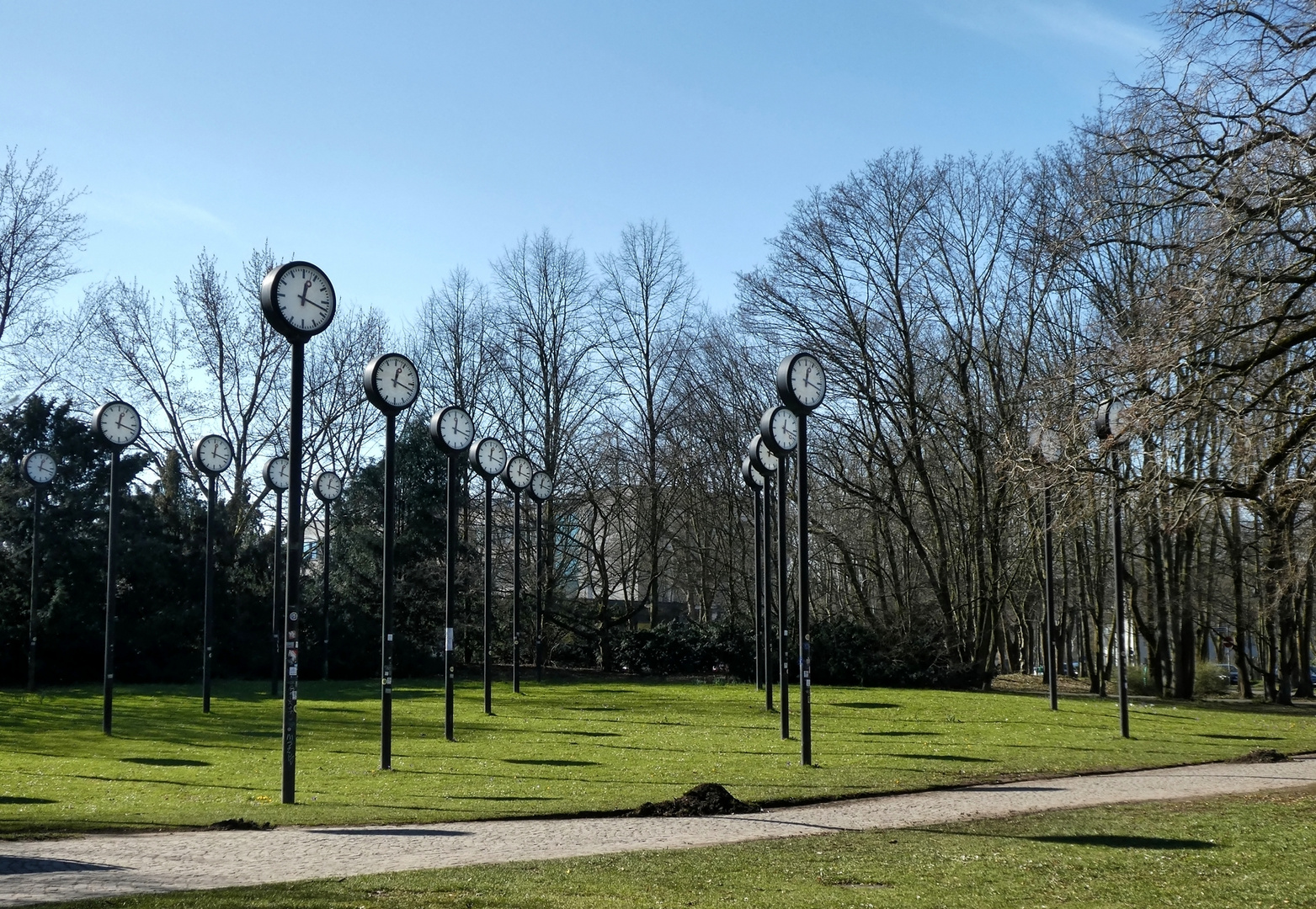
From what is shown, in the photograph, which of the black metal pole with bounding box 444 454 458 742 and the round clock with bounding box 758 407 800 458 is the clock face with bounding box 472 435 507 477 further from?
the round clock with bounding box 758 407 800 458

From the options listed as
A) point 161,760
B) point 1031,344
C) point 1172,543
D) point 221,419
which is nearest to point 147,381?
point 221,419

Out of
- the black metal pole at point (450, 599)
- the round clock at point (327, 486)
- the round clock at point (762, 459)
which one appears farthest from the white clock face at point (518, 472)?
the round clock at point (327, 486)

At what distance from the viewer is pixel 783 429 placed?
77.7ft

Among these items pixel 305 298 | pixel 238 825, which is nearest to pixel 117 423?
pixel 305 298

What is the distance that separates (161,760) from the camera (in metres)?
19.0

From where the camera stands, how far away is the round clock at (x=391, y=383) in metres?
18.7

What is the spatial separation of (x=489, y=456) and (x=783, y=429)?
7943 mm

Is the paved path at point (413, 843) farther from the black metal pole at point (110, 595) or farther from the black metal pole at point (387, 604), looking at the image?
the black metal pole at point (110, 595)

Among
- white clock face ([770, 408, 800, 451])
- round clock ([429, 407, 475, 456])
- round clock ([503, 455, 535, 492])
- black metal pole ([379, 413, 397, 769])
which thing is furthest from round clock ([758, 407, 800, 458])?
round clock ([503, 455, 535, 492])

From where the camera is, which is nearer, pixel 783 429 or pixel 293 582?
pixel 293 582

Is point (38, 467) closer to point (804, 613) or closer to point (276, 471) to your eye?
point (276, 471)

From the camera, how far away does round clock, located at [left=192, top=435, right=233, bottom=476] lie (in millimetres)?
29562

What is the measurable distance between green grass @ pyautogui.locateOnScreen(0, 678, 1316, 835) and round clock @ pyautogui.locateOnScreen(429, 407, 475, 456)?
588 centimetres

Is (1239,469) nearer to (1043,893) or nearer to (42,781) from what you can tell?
(1043,893)
